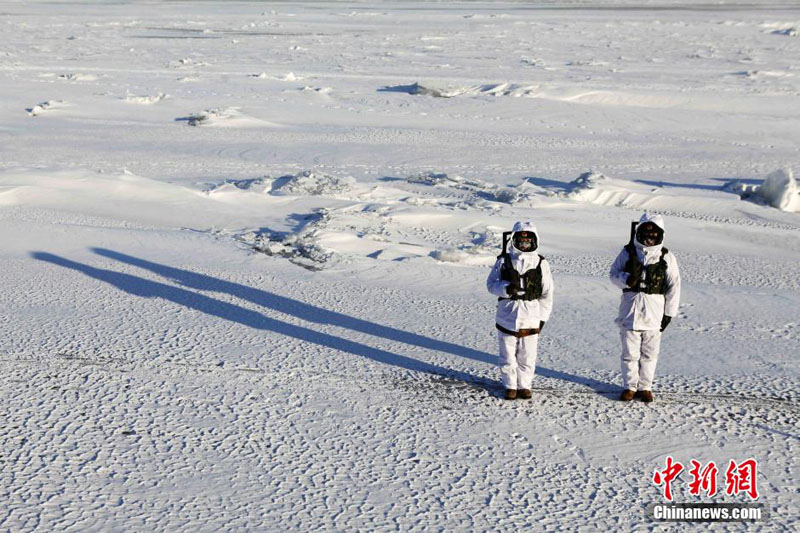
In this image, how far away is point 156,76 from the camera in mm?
20047

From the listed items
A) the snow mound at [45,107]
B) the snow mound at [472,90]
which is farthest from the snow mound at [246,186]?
the snow mound at [472,90]

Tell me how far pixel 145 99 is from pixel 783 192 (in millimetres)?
11263

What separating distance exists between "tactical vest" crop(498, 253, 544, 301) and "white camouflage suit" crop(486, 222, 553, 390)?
0.02 meters

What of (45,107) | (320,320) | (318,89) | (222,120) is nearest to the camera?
(320,320)

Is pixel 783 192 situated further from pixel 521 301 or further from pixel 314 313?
pixel 521 301

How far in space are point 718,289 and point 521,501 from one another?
360 cm

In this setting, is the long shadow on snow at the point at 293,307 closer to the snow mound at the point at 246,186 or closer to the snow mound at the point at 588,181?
the snow mound at the point at 246,186

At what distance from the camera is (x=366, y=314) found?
19.3 feet

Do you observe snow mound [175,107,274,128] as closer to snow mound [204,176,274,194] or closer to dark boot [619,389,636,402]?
snow mound [204,176,274,194]

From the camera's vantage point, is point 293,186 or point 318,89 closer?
point 293,186

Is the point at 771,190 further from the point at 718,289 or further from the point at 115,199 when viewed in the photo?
the point at 115,199

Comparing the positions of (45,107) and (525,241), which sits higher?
(525,241)

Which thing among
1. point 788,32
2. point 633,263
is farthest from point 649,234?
point 788,32

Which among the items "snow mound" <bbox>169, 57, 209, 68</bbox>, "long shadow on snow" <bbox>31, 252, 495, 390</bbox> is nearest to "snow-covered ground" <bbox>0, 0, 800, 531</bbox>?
"long shadow on snow" <bbox>31, 252, 495, 390</bbox>
